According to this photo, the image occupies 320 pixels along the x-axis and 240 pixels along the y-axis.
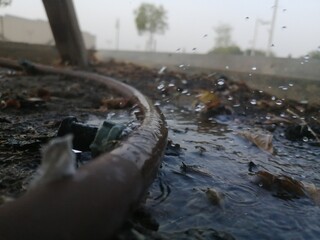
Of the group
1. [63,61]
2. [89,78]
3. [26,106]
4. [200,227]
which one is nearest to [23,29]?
[63,61]

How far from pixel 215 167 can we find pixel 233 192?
1.30 ft

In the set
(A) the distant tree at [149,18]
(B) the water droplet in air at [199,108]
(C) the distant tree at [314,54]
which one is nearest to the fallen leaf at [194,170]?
(B) the water droplet in air at [199,108]

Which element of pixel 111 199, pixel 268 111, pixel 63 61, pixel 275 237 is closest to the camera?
pixel 111 199

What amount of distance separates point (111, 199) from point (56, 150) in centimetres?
24

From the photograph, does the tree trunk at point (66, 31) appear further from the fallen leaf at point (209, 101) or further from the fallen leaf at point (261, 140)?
the fallen leaf at point (261, 140)

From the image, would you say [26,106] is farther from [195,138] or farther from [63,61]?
[63,61]

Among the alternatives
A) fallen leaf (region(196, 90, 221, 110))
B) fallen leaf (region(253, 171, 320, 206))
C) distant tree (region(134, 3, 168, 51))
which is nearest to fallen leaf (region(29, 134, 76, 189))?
fallen leaf (region(253, 171, 320, 206))

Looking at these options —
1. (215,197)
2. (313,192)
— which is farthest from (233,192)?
(313,192)

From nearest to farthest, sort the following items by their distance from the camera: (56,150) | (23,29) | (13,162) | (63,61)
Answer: (56,150), (13,162), (63,61), (23,29)

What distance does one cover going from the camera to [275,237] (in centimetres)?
147

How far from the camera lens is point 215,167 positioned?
2248 mm

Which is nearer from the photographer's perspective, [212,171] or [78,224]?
[78,224]

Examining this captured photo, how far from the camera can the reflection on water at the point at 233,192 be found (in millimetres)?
1521

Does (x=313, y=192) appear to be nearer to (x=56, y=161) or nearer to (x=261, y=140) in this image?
(x=261, y=140)
